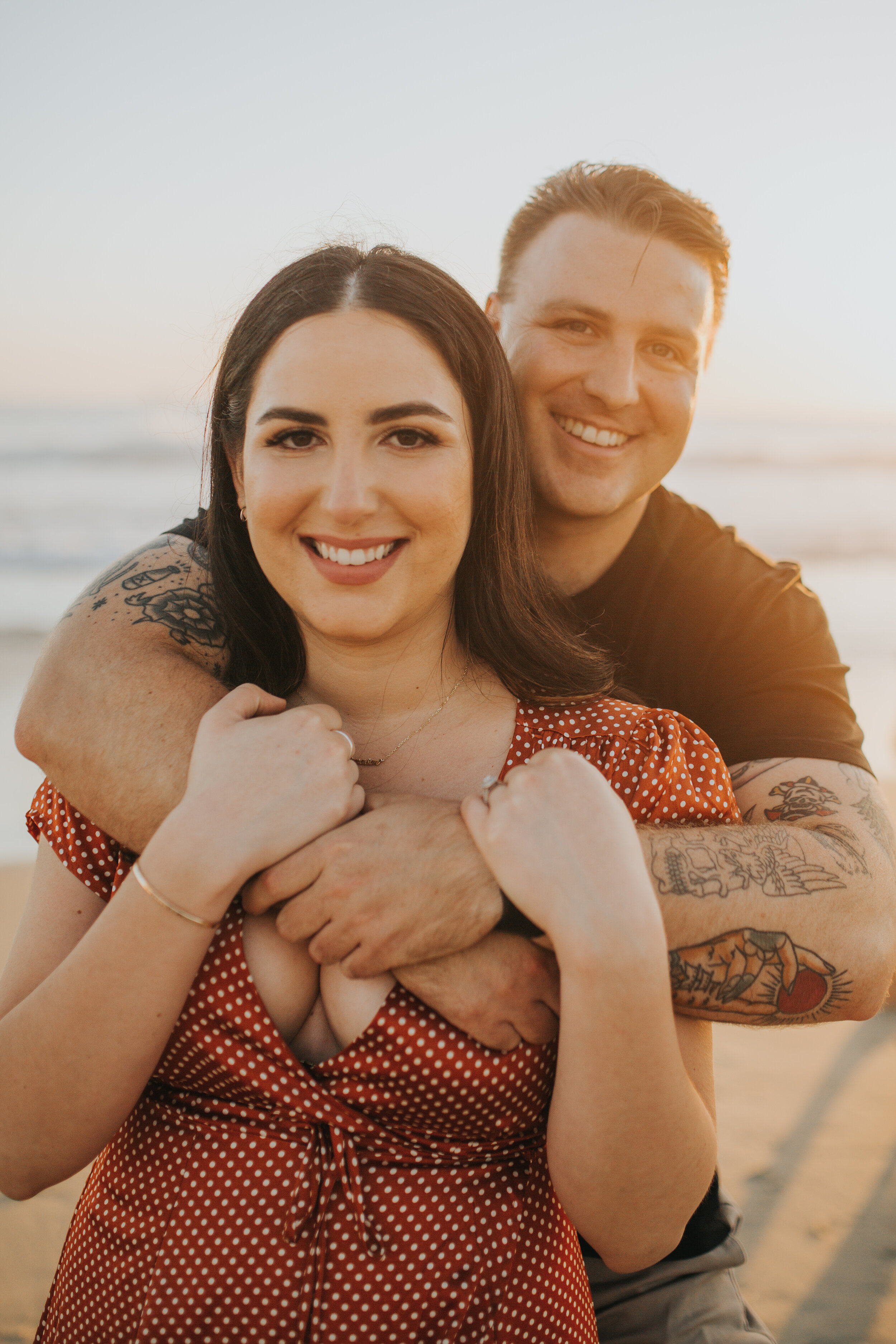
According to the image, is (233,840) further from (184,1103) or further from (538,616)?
(538,616)

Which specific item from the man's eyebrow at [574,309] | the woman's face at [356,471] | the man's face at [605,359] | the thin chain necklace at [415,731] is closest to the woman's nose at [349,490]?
the woman's face at [356,471]

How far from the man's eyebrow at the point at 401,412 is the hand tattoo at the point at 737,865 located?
0.91m

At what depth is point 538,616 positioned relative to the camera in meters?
2.28

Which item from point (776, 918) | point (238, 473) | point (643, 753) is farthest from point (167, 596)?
point (776, 918)

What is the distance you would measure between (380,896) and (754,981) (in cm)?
77

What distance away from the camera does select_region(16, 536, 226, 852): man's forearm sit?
1838 millimetres

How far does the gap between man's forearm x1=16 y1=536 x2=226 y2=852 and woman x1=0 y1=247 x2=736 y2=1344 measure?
108 mm

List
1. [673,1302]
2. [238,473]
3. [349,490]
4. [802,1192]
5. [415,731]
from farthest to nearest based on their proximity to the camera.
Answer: [802,1192]
[673,1302]
[238,473]
[415,731]
[349,490]

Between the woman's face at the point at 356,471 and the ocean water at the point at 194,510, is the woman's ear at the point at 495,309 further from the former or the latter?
the woman's face at the point at 356,471

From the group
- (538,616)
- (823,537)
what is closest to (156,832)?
(538,616)

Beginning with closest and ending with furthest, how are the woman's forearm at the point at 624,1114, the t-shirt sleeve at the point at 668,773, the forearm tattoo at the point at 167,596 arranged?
the woman's forearm at the point at 624,1114 < the t-shirt sleeve at the point at 668,773 < the forearm tattoo at the point at 167,596

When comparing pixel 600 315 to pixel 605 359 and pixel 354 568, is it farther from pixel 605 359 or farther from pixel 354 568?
pixel 354 568

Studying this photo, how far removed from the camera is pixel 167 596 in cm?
229

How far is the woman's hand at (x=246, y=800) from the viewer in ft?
5.29
